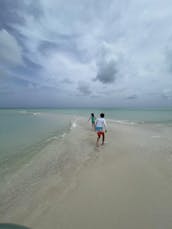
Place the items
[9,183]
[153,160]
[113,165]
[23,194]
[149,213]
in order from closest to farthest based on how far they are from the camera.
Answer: [149,213] → [23,194] → [9,183] → [113,165] → [153,160]

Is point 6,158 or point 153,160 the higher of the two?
point 153,160

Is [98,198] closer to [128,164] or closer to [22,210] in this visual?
[22,210]

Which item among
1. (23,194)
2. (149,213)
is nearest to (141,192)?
(149,213)

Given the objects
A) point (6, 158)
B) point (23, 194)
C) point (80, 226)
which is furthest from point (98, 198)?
point (6, 158)

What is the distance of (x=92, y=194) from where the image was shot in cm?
330

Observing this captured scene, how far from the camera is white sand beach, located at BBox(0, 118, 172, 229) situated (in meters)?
2.54

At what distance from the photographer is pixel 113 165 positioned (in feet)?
16.3

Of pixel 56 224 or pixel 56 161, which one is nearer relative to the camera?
pixel 56 224

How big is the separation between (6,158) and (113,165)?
17.6ft

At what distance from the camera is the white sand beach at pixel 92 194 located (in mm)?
2543

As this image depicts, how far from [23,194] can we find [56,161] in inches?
88.5

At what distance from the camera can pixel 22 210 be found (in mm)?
2893

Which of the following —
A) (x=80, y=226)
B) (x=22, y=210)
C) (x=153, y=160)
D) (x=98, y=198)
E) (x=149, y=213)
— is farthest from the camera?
(x=153, y=160)

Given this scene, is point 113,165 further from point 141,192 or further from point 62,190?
point 62,190
